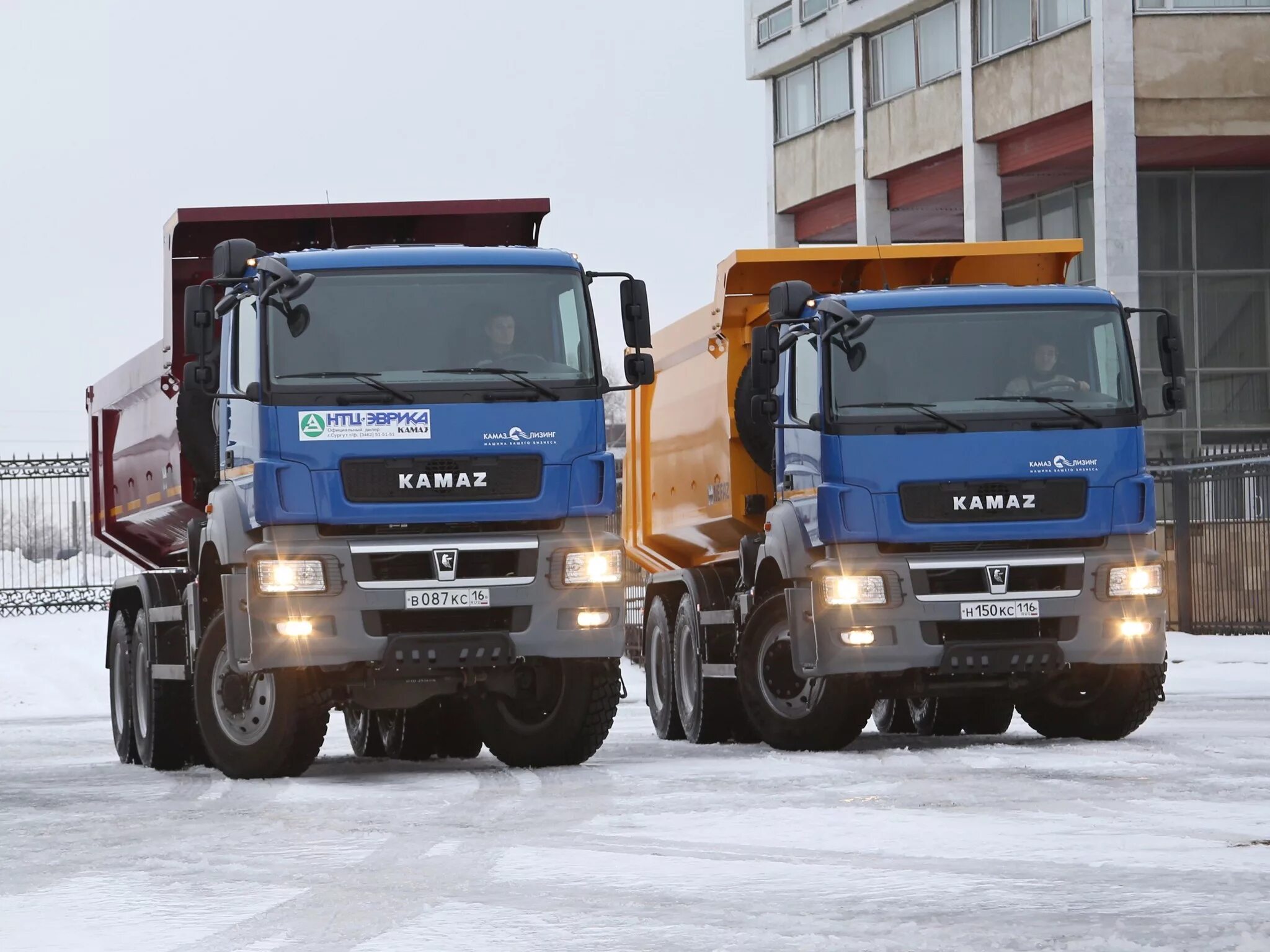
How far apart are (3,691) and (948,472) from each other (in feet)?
59.6

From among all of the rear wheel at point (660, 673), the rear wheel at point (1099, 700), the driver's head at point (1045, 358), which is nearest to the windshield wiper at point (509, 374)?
the driver's head at point (1045, 358)

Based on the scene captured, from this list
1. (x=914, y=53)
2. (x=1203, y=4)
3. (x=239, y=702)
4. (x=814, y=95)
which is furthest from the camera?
(x=814, y=95)

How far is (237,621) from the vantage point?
14.3m

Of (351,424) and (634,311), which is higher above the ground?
(634,311)

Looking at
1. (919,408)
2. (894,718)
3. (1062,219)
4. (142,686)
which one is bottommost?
(894,718)

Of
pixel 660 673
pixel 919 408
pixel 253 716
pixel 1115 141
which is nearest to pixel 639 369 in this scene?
pixel 919 408

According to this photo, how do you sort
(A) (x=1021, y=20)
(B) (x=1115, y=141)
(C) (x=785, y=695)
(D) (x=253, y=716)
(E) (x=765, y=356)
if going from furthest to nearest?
(A) (x=1021, y=20) < (B) (x=1115, y=141) < (C) (x=785, y=695) < (E) (x=765, y=356) < (D) (x=253, y=716)

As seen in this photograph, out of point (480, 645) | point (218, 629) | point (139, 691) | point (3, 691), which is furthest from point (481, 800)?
point (3, 691)

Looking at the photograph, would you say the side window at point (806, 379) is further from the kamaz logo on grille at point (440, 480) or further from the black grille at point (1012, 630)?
the kamaz logo on grille at point (440, 480)

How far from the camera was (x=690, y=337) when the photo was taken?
60.1 ft

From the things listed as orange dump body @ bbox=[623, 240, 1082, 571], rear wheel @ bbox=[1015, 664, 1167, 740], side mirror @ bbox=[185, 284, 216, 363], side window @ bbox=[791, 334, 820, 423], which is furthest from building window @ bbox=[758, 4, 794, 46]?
side mirror @ bbox=[185, 284, 216, 363]

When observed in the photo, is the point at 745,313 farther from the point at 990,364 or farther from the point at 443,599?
the point at 443,599

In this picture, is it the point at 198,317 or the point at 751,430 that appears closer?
the point at 198,317

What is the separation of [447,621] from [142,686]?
384cm
